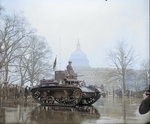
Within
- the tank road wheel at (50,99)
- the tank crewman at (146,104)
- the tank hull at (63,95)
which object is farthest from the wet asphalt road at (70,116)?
the tank road wheel at (50,99)

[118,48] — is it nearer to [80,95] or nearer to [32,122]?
[80,95]

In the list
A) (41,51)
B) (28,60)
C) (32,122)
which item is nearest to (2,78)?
(28,60)

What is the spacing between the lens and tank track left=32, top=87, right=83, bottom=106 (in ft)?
28.7

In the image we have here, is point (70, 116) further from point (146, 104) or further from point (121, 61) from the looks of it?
point (121, 61)

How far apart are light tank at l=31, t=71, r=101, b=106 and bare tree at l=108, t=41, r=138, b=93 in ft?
39.7

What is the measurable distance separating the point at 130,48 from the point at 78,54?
6403 mm

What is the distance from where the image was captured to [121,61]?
22.0 meters

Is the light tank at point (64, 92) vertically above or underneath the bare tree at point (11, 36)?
underneath

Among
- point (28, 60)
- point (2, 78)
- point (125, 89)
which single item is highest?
point (28, 60)

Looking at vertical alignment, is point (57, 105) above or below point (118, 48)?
below

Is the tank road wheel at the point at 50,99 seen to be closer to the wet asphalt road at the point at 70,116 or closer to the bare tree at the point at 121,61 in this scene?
the wet asphalt road at the point at 70,116

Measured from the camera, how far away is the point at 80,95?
8609 millimetres

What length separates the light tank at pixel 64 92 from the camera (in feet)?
28.6

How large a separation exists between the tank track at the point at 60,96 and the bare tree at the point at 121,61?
41.2 ft
